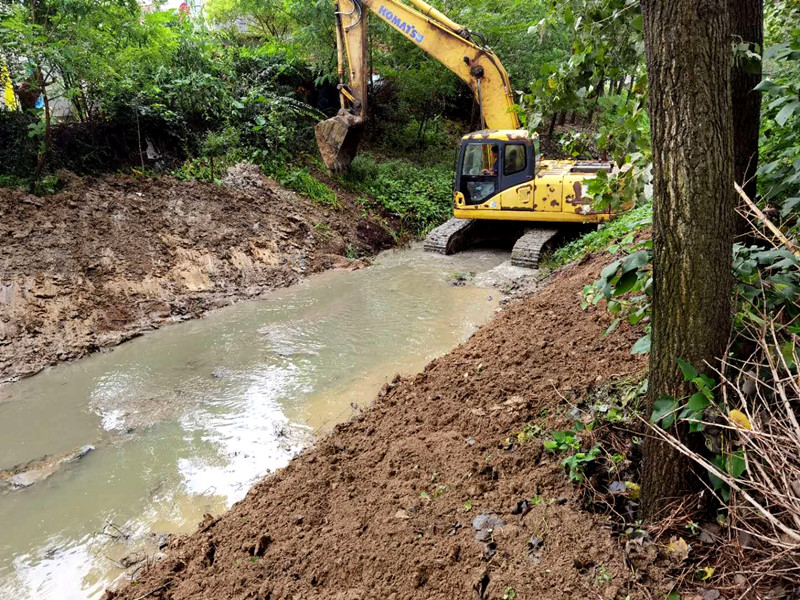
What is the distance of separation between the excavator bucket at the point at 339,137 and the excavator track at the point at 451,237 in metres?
2.78

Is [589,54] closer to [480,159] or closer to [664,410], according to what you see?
[664,410]

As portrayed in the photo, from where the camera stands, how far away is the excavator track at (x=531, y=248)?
936 cm

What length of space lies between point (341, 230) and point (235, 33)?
373 inches

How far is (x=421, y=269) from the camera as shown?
32.8 feet

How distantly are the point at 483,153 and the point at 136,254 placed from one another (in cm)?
624

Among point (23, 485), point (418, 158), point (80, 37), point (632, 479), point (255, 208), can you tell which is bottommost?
point (23, 485)

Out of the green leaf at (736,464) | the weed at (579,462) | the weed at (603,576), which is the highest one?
the green leaf at (736,464)

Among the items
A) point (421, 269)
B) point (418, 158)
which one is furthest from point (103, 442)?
point (418, 158)

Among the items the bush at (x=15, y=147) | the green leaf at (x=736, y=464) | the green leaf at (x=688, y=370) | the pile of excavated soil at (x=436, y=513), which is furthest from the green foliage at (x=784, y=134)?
the bush at (x=15, y=147)

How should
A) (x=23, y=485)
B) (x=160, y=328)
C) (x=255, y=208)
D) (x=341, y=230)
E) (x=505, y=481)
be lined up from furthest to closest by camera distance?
1. (x=341, y=230)
2. (x=255, y=208)
3. (x=160, y=328)
4. (x=23, y=485)
5. (x=505, y=481)

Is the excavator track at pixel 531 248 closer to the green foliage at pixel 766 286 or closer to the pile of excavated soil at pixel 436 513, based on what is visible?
the pile of excavated soil at pixel 436 513

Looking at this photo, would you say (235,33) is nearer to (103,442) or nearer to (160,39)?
(160,39)

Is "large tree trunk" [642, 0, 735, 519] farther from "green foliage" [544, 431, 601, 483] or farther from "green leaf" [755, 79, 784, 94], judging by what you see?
"green foliage" [544, 431, 601, 483]

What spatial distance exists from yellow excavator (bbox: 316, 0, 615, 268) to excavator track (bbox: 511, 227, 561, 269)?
2cm
